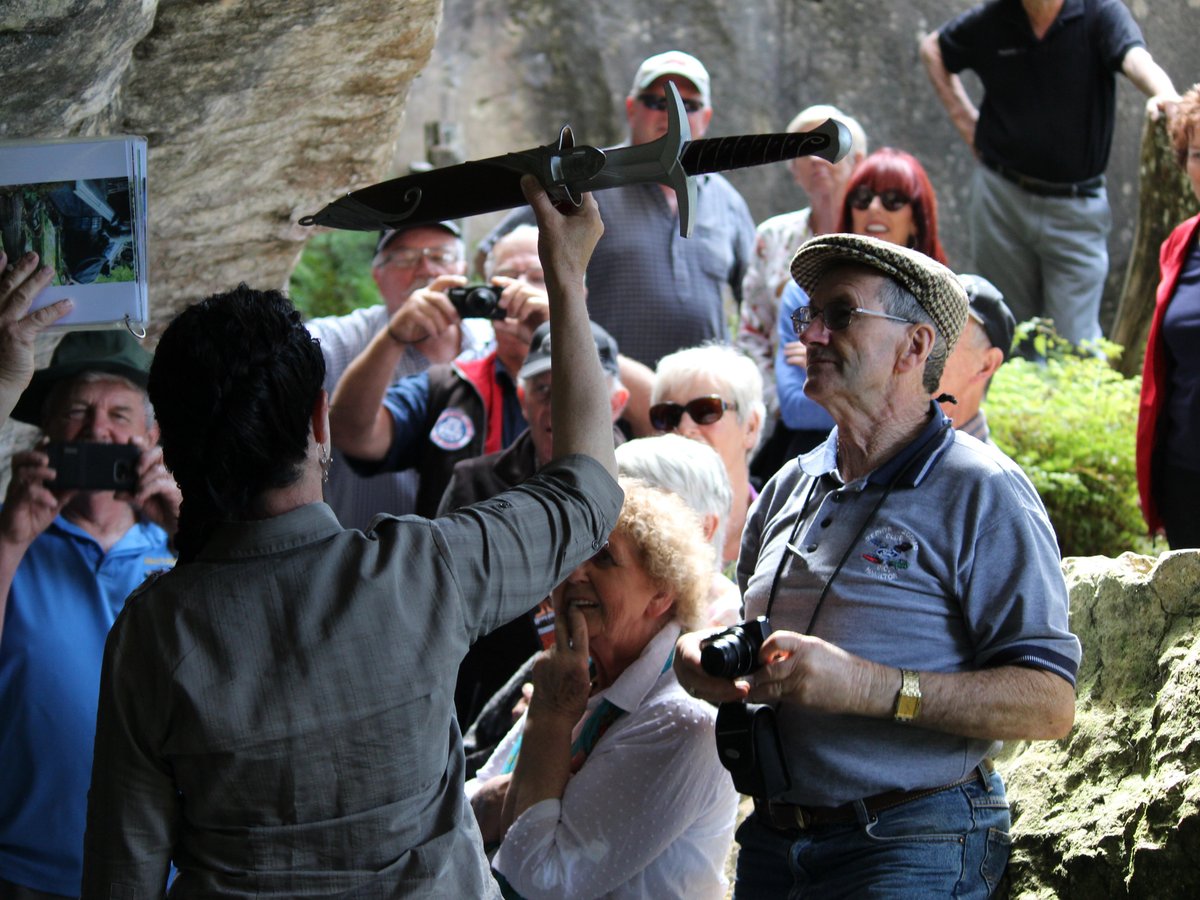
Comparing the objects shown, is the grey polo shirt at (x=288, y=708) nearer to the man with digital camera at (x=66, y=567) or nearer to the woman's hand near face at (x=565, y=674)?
the woman's hand near face at (x=565, y=674)

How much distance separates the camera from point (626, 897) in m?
2.78

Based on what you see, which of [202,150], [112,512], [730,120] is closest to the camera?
[112,512]

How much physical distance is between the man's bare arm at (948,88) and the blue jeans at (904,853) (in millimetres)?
5580

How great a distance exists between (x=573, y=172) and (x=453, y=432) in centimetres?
227

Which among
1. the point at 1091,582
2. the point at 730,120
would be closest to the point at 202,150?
the point at 1091,582

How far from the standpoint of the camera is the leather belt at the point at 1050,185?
7.04 m

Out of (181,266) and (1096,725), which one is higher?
(181,266)

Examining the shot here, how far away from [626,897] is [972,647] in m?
0.93

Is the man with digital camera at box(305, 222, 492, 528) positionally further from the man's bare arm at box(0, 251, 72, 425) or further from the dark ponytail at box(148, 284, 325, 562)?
the dark ponytail at box(148, 284, 325, 562)

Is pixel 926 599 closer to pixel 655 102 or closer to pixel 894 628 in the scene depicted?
pixel 894 628

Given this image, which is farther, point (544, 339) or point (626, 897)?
point (544, 339)

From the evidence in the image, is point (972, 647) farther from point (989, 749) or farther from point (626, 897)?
point (626, 897)

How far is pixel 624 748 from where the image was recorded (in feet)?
9.31

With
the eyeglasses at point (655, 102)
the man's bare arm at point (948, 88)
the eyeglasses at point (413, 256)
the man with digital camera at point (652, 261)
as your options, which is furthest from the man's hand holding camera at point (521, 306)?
the man's bare arm at point (948, 88)
